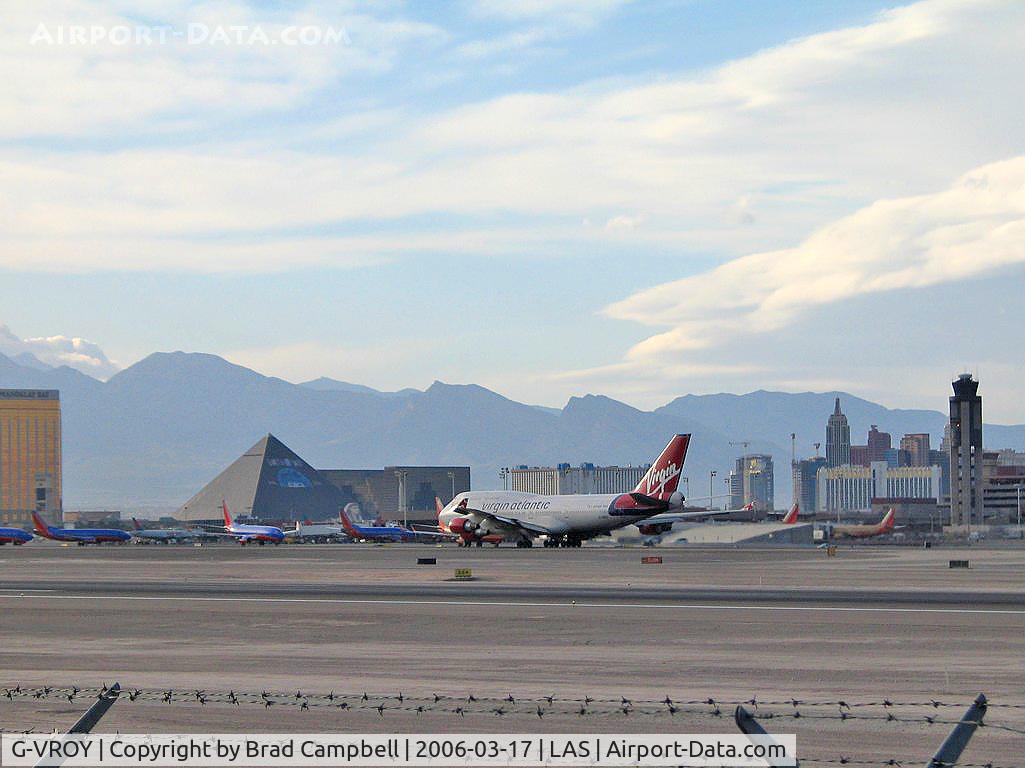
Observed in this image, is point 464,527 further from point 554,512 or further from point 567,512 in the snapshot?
point 567,512

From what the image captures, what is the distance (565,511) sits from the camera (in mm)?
116688

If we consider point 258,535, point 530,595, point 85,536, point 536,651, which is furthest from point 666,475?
point 536,651

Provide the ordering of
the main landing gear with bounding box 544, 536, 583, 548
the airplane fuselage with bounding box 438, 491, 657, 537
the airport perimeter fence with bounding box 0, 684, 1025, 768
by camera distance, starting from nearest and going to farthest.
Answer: the airport perimeter fence with bounding box 0, 684, 1025, 768 < the airplane fuselage with bounding box 438, 491, 657, 537 < the main landing gear with bounding box 544, 536, 583, 548

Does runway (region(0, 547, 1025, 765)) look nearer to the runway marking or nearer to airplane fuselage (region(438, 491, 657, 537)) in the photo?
the runway marking

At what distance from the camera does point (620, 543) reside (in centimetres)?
13888

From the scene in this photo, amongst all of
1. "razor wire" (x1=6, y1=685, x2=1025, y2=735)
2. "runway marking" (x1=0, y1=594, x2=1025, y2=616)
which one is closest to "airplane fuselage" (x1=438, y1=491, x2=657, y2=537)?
"runway marking" (x1=0, y1=594, x2=1025, y2=616)

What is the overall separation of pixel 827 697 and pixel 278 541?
153539 millimetres

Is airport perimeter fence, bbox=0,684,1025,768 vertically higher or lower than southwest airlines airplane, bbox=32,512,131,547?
higher

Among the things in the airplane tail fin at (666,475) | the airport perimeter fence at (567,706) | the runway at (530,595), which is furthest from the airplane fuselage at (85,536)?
the airport perimeter fence at (567,706)

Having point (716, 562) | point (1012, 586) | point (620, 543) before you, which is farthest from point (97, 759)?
point (620, 543)

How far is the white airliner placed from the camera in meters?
112

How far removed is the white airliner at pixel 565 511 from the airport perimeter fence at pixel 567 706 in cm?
8700

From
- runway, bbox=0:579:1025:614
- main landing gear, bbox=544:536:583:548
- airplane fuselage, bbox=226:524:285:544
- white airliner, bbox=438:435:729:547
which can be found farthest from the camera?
airplane fuselage, bbox=226:524:285:544

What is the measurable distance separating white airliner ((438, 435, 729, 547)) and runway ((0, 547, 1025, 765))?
53831mm
